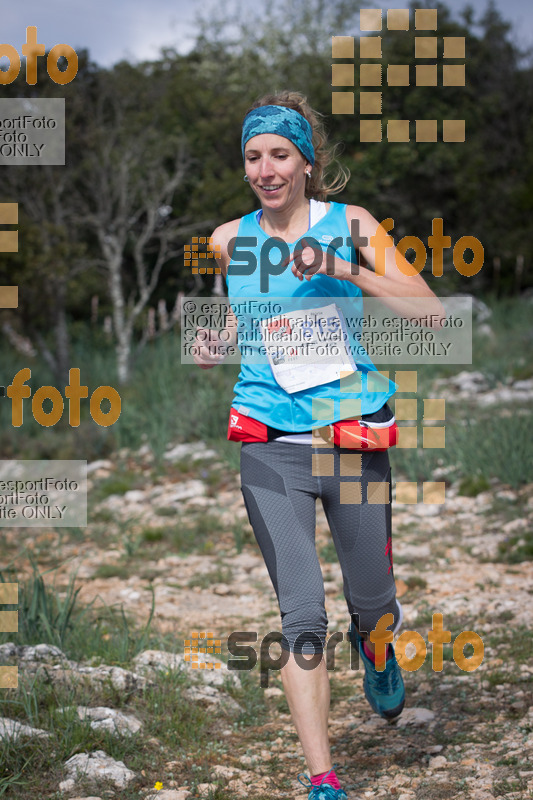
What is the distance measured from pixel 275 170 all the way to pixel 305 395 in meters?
0.72

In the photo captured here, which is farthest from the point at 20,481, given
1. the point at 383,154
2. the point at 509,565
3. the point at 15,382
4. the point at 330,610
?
the point at 383,154

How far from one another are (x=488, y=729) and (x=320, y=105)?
36.7 ft

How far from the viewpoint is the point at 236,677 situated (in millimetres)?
3562

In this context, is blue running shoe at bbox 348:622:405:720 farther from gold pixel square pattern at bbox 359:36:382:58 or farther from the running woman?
→ gold pixel square pattern at bbox 359:36:382:58

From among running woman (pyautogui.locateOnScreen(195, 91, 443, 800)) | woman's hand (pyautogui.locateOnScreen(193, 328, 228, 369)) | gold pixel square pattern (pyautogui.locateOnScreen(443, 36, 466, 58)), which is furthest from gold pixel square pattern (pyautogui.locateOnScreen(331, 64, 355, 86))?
woman's hand (pyautogui.locateOnScreen(193, 328, 228, 369))

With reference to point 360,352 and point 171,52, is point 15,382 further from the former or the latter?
point 171,52

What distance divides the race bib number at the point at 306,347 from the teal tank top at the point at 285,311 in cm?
3

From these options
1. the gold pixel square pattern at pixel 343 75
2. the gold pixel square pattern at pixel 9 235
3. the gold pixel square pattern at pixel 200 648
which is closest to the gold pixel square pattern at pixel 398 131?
the gold pixel square pattern at pixel 343 75

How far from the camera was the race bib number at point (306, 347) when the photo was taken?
103 inches

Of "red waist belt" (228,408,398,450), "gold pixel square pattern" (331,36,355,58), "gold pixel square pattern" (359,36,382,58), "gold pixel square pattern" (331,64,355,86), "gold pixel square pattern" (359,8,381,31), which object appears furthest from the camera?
"gold pixel square pattern" (359,8,381,31)

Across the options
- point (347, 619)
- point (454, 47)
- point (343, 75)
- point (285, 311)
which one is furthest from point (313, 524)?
point (454, 47)

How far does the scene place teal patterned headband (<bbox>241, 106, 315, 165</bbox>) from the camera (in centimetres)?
272

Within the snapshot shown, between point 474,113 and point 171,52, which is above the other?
point 171,52

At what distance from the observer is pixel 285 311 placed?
8.84 feet
